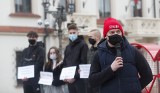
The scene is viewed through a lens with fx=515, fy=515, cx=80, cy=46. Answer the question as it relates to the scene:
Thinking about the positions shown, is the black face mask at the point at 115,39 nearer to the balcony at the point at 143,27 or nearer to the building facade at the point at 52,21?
the building facade at the point at 52,21

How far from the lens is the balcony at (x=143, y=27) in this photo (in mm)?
26906

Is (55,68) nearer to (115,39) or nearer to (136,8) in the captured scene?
(115,39)

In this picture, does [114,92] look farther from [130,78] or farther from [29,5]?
[29,5]

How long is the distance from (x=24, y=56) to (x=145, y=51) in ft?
10.1

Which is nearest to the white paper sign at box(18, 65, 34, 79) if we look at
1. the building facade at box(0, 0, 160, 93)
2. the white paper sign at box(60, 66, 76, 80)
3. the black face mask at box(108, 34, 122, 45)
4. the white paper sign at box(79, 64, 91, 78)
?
the white paper sign at box(60, 66, 76, 80)

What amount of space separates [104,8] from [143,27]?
8.26ft

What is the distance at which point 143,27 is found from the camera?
90.0ft

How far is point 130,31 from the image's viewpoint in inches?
1057

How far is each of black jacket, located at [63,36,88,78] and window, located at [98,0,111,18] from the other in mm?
17274

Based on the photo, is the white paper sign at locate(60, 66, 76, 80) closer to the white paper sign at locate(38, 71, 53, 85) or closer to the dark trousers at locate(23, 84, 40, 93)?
the white paper sign at locate(38, 71, 53, 85)

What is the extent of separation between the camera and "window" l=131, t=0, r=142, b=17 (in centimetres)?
2757

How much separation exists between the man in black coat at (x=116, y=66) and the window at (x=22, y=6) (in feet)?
58.9

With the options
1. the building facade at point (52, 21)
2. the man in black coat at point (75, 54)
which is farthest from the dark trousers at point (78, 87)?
the building facade at point (52, 21)

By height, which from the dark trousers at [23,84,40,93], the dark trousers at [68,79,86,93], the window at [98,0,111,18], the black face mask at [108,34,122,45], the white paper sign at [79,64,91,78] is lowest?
the dark trousers at [23,84,40,93]
